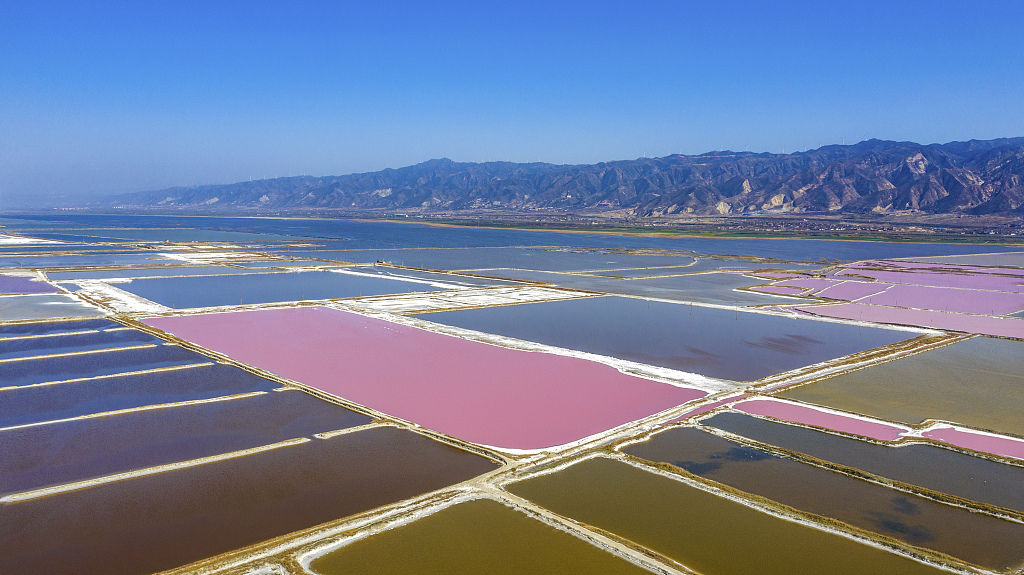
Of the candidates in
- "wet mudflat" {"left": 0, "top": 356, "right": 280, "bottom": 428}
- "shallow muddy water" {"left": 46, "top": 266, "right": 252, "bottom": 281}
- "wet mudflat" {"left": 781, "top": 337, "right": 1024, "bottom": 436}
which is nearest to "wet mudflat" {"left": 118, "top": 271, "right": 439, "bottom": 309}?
"shallow muddy water" {"left": 46, "top": 266, "right": 252, "bottom": 281}

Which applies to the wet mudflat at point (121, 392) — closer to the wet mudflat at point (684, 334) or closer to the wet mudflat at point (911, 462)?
the wet mudflat at point (684, 334)

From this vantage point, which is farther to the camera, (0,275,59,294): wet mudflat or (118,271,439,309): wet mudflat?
(0,275,59,294): wet mudflat

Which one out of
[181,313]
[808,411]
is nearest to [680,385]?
[808,411]

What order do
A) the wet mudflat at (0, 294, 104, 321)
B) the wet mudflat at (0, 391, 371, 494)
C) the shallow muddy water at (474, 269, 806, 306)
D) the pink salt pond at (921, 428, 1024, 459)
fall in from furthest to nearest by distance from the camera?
1. the shallow muddy water at (474, 269, 806, 306)
2. the wet mudflat at (0, 294, 104, 321)
3. the pink salt pond at (921, 428, 1024, 459)
4. the wet mudflat at (0, 391, 371, 494)

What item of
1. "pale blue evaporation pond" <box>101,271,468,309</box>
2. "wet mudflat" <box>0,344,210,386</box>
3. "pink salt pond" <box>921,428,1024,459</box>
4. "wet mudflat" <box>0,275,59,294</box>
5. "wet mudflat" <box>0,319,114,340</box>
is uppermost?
"wet mudflat" <box>0,275,59,294</box>

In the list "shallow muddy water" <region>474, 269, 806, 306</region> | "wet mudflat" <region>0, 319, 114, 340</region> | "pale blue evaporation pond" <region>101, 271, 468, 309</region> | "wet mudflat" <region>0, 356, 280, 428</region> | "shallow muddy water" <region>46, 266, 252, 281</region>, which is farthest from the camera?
"shallow muddy water" <region>46, 266, 252, 281</region>

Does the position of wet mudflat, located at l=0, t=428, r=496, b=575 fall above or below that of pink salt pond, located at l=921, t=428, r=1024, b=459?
above

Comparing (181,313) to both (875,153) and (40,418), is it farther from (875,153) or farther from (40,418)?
(875,153)

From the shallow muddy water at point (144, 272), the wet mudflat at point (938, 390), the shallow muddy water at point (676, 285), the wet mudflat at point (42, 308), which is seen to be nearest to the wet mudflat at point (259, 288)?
the shallow muddy water at point (144, 272)

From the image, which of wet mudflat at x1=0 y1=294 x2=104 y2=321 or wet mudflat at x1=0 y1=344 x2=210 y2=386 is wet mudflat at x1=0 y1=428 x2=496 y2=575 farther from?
wet mudflat at x1=0 y1=294 x2=104 y2=321
